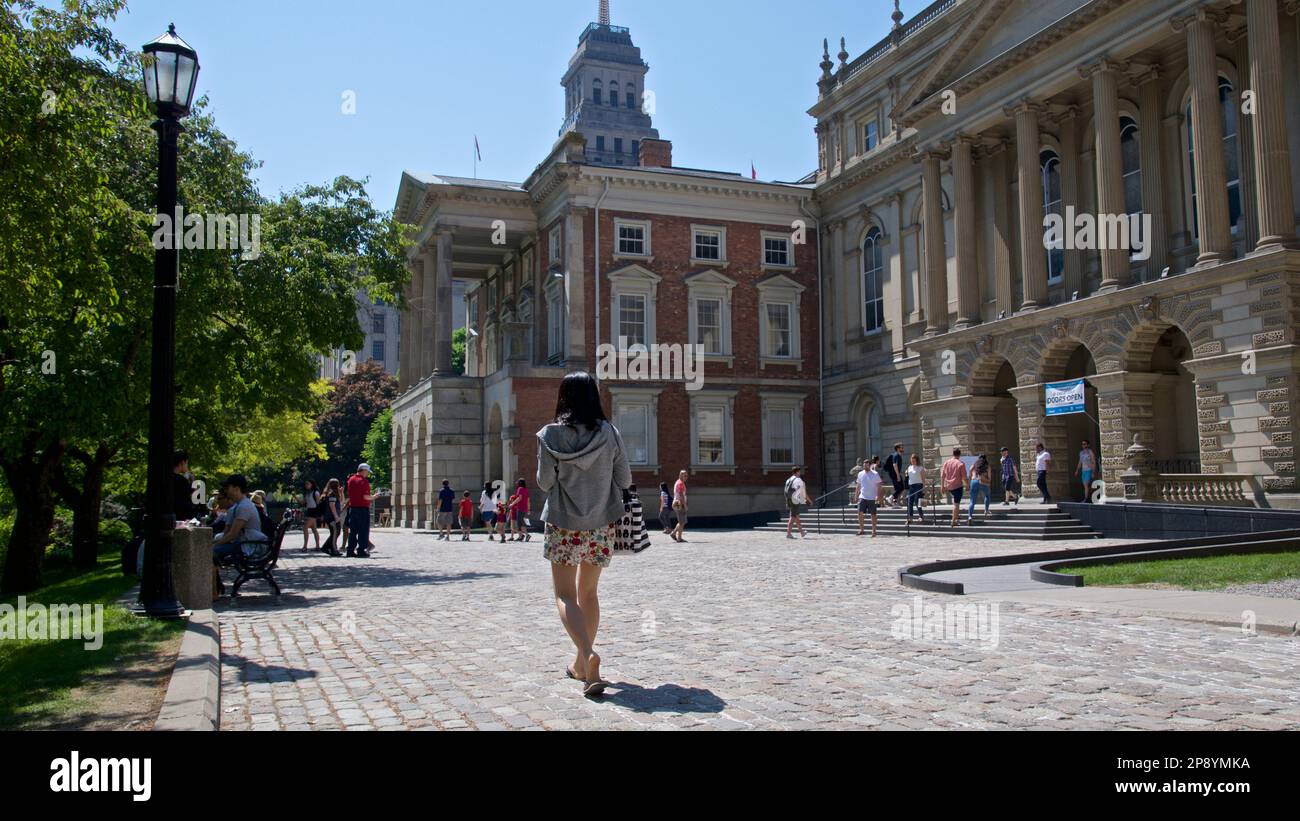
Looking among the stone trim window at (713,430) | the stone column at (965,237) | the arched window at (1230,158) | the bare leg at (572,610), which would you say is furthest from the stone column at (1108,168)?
the bare leg at (572,610)

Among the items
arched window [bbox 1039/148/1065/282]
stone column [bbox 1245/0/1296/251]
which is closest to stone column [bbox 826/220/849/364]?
arched window [bbox 1039/148/1065/282]

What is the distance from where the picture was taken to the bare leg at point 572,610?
22.6 feet

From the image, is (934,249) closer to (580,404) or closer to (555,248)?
(555,248)

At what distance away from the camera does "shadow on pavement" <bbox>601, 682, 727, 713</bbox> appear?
6.14 metres

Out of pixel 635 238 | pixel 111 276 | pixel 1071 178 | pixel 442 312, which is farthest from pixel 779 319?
pixel 111 276

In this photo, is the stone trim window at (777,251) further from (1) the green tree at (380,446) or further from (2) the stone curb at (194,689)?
(1) the green tree at (380,446)

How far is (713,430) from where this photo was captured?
43500 mm

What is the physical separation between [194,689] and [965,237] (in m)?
31.7

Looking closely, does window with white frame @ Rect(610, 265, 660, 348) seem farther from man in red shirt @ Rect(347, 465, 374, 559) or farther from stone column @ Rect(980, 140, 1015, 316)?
man in red shirt @ Rect(347, 465, 374, 559)

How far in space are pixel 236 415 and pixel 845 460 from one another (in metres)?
25.1

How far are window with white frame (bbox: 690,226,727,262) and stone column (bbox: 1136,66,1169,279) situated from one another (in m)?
18.2

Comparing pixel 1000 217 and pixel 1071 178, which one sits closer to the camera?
pixel 1071 178

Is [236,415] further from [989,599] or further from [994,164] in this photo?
[994,164]
